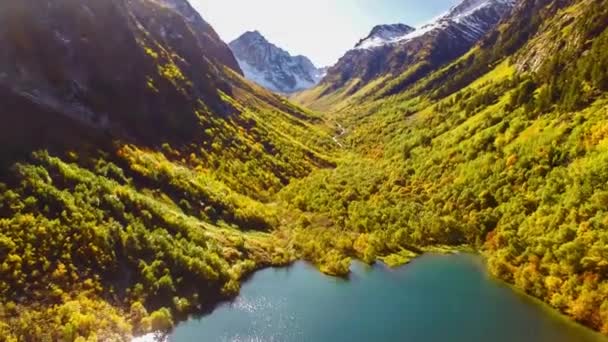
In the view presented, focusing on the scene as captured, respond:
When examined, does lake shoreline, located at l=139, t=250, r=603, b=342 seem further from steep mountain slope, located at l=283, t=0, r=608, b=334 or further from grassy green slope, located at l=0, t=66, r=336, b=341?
grassy green slope, located at l=0, t=66, r=336, b=341

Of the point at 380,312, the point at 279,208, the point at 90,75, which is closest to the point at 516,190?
the point at 380,312

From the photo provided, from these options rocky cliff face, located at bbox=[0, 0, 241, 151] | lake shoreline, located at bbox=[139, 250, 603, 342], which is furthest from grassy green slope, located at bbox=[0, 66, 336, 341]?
rocky cliff face, located at bbox=[0, 0, 241, 151]

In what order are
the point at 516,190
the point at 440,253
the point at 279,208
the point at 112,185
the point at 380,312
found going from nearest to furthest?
1. the point at 380,312
2. the point at 112,185
3. the point at 440,253
4. the point at 516,190
5. the point at 279,208

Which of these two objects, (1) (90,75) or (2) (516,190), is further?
(1) (90,75)

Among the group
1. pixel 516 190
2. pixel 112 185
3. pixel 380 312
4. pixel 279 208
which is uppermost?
pixel 516 190

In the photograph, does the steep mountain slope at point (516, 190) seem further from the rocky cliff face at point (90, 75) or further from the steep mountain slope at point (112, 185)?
the rocky cliff face at point (90, 75)

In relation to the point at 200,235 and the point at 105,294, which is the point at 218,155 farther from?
the point at 105,294

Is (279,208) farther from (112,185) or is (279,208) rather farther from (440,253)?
(112,185)
